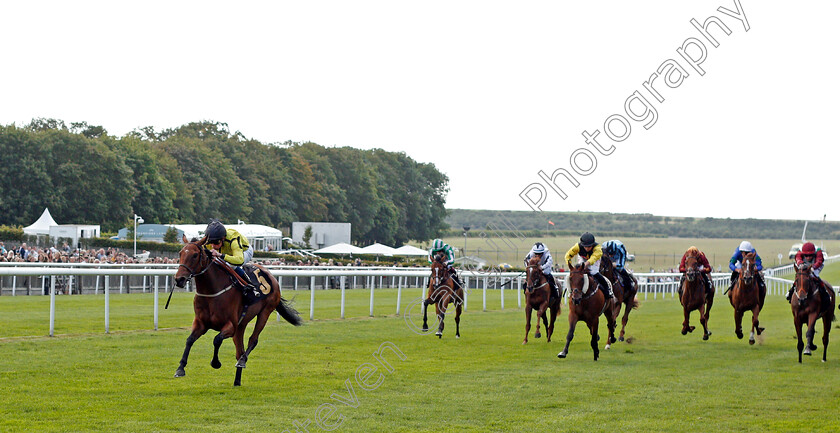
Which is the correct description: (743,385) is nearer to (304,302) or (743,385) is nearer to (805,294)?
(805,294)

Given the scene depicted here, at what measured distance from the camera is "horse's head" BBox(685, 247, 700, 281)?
13836 mm

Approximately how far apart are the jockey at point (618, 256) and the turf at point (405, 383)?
96 cm

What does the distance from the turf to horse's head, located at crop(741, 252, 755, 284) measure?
100 cm

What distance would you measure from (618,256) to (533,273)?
1.55 metres

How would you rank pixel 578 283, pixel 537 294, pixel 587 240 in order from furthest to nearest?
1. pixel 537 294
2. pixel 587 240
3. pixel 578 283

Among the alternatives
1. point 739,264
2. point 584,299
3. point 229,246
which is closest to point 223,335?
point 229,246

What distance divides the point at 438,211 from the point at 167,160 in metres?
33.9

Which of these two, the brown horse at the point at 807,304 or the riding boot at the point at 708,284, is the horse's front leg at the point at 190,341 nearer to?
the brown horse at the point at 807,304

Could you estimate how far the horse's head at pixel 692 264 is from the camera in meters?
13.8

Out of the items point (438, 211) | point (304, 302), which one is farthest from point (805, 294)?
point (438, 211)

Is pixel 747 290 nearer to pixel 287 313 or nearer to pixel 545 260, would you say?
pixel 545 260

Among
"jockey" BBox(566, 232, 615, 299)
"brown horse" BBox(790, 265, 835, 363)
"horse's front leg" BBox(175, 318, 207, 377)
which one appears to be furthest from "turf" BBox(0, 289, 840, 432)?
"jockey" BBox(566, 232, 615, 299)

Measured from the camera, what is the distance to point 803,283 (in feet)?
37.8

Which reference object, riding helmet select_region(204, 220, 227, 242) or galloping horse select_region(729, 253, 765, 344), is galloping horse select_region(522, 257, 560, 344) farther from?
riding helmet select_region(204, 220, 227, 242)
